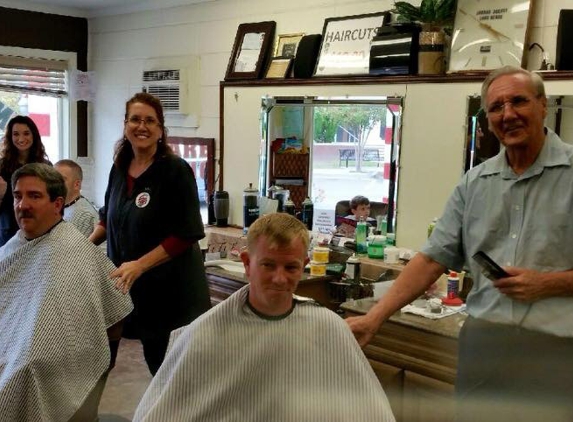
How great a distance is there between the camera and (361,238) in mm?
3471

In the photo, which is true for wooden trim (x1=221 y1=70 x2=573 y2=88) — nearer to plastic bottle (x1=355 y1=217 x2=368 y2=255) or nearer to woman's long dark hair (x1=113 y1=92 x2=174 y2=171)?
plastic bottle (x1=355 y1=217 x2=368 y2=255)

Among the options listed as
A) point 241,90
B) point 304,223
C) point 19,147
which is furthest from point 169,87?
point 304,223

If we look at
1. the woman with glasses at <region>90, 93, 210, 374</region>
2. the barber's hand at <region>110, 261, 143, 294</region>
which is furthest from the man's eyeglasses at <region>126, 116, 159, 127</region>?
the barber's hand at <region>110, 261, 143, 294</region>

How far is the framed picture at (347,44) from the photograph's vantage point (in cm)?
348

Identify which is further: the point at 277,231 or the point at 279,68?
the point at 279,68

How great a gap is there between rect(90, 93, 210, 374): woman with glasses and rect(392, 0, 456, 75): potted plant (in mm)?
1270

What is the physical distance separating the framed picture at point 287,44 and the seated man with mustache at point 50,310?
6.07ft

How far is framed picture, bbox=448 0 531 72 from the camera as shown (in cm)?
292

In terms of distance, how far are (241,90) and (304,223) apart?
1.21 m

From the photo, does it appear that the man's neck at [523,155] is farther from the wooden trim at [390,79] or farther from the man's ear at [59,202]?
the man's ear at [59,202]

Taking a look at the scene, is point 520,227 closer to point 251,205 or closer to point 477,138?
point 477,138

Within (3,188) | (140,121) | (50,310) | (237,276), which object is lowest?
(237,276)

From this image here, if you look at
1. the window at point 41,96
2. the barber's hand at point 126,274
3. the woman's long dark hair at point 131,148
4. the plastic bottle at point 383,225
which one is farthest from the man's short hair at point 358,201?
the window at point 41,96

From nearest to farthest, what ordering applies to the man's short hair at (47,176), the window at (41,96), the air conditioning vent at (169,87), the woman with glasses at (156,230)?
the man's short hair at (47,176), the woman with glasses at (156,230), the air conditioning vent at (169,87), the window at (41,96)
